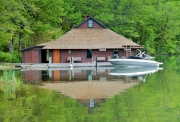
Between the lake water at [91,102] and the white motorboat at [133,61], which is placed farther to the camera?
the white motorboat at [133,61]

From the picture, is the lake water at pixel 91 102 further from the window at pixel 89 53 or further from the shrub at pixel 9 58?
the window at pixel 89 53

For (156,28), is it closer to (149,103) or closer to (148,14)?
(148,14)

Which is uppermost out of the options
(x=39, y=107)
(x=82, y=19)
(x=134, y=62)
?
(x=82, y=19)

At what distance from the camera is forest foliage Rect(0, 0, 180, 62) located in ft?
164

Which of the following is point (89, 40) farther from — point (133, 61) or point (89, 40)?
point (133, 61)

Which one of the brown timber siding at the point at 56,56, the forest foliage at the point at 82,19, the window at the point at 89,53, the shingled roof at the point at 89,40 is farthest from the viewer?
the window at the point at 89,53

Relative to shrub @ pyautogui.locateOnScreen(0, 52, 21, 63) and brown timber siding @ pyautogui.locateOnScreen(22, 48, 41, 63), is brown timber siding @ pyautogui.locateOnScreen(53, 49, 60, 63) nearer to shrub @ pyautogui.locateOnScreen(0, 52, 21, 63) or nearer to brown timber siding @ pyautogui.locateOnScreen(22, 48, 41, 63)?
brown timber siding @ pyautogui.locateOnScreen(22, 48, 41, 63)

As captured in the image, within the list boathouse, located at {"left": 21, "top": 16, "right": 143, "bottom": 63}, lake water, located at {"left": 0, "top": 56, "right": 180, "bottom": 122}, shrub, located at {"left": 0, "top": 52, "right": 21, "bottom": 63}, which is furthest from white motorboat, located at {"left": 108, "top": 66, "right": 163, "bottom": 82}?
shrub, located at {"left": 0, "top": 52, "right": 21, "bottom": 63}

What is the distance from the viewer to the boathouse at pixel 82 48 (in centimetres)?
5166

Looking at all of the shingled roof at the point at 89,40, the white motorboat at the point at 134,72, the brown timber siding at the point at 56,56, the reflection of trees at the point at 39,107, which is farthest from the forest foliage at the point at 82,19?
the reflection of trees at the point at 39,107

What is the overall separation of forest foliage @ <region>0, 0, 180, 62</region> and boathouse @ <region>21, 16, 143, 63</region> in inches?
106

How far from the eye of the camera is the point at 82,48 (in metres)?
51.5

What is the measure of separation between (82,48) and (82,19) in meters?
18.5

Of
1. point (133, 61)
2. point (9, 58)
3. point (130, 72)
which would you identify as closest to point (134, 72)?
point (130, 72)
